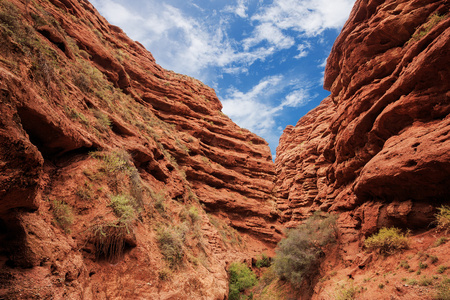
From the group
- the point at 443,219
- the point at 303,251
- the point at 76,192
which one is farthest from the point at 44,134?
the point at 303,251

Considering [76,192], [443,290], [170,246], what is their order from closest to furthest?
[443,290] → [76,192] → [170,246]

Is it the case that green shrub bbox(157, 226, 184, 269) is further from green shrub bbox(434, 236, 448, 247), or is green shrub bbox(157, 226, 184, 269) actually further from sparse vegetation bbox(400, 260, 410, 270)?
green shrub bbox(434, 236, 448, 247)

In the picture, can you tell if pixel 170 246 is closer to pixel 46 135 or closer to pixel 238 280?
pixel 46 135

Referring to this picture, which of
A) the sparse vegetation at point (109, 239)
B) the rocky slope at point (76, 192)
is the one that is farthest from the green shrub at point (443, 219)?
the sparse vegetation at point (109, 239)

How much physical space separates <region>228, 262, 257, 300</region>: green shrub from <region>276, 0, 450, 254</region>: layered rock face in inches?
311

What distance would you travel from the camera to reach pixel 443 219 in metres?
7.54

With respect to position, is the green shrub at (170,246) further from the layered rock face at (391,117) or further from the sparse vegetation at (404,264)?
the layered rock face at (391,117)

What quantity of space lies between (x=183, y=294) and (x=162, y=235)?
2.13 metres

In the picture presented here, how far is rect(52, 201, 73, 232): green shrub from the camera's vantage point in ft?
16.1

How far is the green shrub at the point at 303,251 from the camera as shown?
12.7m

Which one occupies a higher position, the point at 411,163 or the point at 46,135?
the point at 411,163

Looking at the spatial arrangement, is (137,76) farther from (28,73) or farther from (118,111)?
(28,73)

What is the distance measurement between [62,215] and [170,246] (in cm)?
403

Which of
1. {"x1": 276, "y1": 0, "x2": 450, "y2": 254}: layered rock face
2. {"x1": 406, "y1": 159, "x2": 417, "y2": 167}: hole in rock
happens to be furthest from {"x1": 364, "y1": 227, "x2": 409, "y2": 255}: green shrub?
{"x1": 406, "y1": 159, "x2": 417, "y2": 167}: hole in rock
